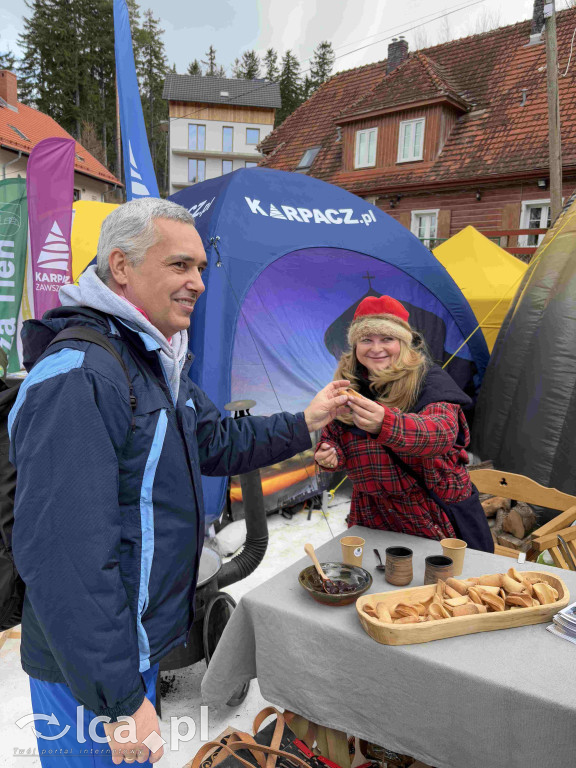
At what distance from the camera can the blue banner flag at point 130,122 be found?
5.12 m

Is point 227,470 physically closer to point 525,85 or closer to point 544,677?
point 544,677

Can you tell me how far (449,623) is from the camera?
154cm

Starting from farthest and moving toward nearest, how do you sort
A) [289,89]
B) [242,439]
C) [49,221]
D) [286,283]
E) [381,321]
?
1. [289,89]
2. [49,221]
3. [286,283]
4. [381,321]
5. [242,439]

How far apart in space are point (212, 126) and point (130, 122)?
94.5 ft

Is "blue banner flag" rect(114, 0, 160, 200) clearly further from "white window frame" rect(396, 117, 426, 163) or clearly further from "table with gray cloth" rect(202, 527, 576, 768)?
"white window frame" rect(396, 117, 426, 163)

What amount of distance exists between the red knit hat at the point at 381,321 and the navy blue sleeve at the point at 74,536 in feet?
4.84

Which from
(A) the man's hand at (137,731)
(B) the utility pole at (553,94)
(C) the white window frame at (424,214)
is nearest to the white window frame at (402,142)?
(C) the white window frame at (424,214)

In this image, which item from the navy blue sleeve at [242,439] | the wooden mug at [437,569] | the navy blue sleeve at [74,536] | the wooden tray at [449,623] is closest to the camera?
the navy blue sleeve at [74,536]

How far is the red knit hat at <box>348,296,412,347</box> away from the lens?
94.0 inches

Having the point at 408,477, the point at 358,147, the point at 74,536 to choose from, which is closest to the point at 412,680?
the point at 408,477

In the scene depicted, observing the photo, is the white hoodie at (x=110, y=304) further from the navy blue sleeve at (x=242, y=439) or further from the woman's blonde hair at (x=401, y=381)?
the woman's blonde hair at (x=401, y=381)

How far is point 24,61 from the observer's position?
1280 inches

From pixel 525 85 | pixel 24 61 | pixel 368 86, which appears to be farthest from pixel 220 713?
pixel 24 61

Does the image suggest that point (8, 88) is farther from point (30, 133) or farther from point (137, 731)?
point (137, 731)
